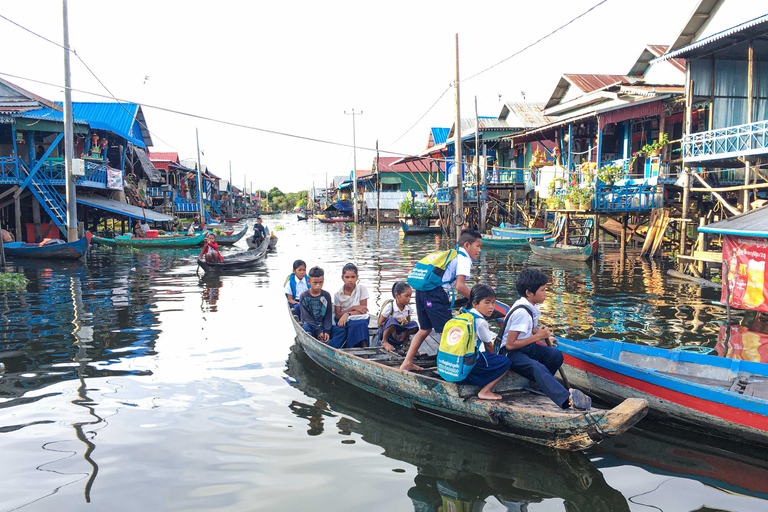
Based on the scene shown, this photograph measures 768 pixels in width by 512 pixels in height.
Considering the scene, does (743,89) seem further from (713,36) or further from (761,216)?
(761,216)

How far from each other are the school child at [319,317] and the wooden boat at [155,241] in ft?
67.4

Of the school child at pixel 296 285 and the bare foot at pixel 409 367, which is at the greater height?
the school child at pixel 296 285

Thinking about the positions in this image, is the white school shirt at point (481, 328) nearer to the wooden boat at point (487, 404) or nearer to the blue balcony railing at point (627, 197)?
the wooden boat at point (487, 404)

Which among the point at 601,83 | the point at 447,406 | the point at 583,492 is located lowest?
the point at 583,492

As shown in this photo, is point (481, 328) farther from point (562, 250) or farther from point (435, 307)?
point (562, 250)

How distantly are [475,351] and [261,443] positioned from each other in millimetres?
2255

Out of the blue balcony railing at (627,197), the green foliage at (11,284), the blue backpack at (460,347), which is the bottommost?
the green foliage at (11,284)

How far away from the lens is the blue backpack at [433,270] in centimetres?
586

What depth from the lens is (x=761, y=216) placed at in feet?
32.0

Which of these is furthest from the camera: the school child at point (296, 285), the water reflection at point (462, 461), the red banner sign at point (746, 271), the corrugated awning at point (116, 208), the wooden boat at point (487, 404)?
the corrugated awning at point (116, 208)

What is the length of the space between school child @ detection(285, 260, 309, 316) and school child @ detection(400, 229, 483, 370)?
10.0 ft

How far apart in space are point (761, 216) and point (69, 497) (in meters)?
11.0

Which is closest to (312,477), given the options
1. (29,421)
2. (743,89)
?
(29,421)

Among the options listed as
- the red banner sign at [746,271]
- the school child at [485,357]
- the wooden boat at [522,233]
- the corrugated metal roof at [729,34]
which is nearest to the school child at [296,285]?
the school child at [485,357]
